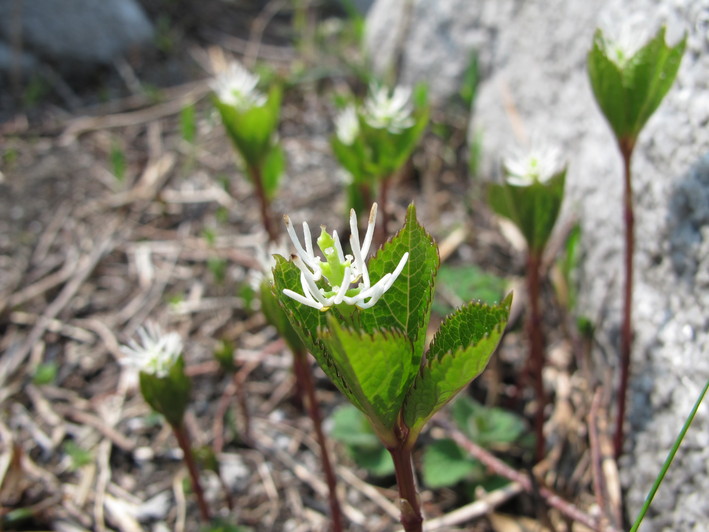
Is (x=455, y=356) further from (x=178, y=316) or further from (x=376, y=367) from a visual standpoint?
(x=178, y=316)

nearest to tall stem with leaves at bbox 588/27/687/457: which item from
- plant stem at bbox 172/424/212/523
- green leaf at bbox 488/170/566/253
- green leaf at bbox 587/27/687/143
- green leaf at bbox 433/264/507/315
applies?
green leaf at bbox 587/27/687/143

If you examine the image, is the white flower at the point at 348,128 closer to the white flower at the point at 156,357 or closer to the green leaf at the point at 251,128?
the green leaf at the point at 251,128

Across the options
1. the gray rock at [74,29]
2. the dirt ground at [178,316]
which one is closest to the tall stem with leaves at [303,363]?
the dirt ground at [178,316]

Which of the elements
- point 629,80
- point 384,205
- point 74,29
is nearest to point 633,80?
point 629,80

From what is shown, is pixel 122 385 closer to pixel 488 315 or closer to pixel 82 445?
pixel 82 445

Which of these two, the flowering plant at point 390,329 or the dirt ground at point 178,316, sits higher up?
the dirt ground at point 178,316

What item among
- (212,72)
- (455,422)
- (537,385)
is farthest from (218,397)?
(212,72)
